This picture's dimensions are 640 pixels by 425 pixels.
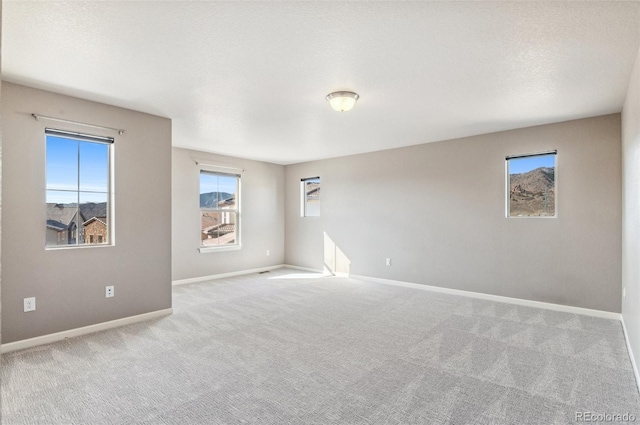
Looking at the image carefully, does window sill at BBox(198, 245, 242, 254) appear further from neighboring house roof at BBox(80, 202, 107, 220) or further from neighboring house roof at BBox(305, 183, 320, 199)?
neighboring house roof at BBox(80, 202, 107, 220)

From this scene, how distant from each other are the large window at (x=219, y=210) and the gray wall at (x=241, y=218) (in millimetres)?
122

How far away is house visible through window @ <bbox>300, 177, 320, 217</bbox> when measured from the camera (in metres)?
7.45

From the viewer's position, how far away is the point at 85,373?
2.86 metres

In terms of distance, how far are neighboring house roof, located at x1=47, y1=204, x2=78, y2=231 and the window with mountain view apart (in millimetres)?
5336

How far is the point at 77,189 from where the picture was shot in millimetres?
3805

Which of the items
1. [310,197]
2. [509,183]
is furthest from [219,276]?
[509,183]

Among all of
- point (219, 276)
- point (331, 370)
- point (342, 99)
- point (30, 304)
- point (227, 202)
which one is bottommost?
point (331, 370)

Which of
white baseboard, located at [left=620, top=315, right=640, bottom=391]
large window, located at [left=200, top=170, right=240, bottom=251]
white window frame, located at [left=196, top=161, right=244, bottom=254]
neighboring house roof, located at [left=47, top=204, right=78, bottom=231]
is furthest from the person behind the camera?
large window, located at [left=200, top=170, right=240, bottom=251]

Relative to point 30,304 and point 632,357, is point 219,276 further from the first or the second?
point 632,357

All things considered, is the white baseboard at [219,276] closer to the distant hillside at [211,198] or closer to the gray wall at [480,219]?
the gray wall at [480,219]

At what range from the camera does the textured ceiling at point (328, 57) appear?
2285 millimetres

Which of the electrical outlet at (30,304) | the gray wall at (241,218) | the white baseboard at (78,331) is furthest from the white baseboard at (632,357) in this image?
the gray wall at (241,218)

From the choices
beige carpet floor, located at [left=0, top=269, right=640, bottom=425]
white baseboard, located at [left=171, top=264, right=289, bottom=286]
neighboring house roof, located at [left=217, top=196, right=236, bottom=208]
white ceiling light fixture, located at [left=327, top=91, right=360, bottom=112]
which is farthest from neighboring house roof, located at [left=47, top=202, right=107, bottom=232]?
neighboring house roof, located at [left=217, top=196, right=236, bottom=208]

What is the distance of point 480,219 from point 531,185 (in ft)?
2.57
